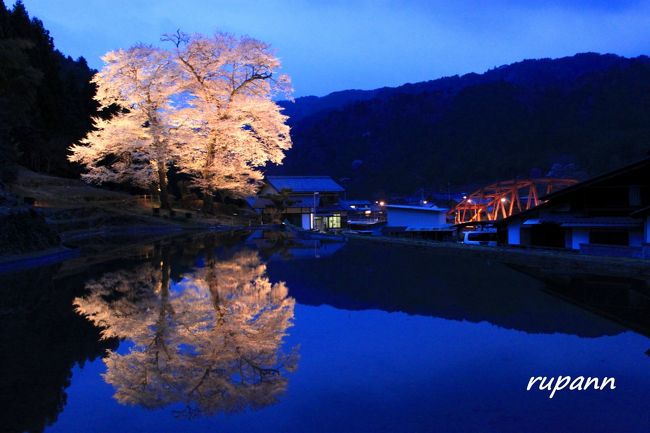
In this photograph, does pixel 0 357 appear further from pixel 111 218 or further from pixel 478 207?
pixel 478 207

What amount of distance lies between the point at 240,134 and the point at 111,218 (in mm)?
11237

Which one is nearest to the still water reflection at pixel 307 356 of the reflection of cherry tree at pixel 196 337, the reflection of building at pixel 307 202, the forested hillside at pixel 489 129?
the reflection of cherry tree at pixel 196 337

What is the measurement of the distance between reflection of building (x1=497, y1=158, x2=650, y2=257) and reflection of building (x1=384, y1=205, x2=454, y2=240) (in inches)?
502

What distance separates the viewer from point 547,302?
1141cm

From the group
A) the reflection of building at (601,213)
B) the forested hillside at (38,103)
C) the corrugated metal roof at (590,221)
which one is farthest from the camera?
the forested hillside at (38,103)

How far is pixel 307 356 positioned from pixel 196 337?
209 centimetres

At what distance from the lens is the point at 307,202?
180 ft

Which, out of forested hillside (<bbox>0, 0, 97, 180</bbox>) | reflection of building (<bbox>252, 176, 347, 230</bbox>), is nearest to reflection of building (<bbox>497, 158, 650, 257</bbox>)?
reflection of building (<bbox>252, 176, 347, 230</bbox>)

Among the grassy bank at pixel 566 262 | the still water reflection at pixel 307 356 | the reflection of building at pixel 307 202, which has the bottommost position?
the still water reflection at pixel 307 356

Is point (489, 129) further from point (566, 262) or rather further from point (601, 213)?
point (566, 262)

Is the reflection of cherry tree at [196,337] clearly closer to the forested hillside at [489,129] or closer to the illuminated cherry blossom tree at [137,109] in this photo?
the illuminated cherry blossom tree at [137,109]

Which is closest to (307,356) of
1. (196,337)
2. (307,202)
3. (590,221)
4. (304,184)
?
(196,337)

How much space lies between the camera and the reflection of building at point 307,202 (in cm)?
5262

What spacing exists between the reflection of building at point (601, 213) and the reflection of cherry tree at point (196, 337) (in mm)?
15087
